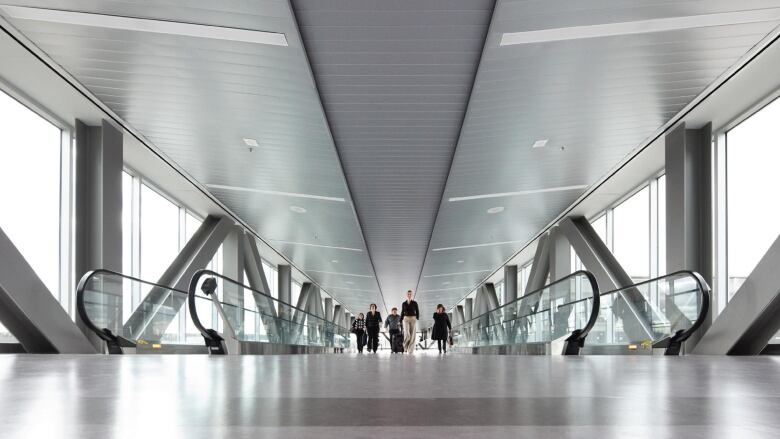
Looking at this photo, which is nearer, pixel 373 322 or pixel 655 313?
pixel 655 313

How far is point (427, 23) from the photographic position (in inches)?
317

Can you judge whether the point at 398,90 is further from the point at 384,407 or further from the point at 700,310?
the point at 384,407

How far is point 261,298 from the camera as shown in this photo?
15.7 m

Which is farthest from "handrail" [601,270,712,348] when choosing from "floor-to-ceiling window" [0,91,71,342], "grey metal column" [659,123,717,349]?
"floor-to-ceiling window" [0,91,71,342]

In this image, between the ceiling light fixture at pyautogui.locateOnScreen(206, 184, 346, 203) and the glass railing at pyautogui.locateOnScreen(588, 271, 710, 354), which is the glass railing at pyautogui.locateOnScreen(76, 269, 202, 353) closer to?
the ceiling light fixture at pyautogui.locateOnScreen(206, 184, 346, 203)

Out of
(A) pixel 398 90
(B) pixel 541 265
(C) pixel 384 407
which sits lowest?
(C) pixel 384 407

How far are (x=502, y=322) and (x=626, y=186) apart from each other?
4491 mm

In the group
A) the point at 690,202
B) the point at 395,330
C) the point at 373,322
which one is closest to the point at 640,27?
the point at 690,202

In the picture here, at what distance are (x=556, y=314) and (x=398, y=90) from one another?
5.05m

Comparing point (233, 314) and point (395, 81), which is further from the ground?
point (395, 81)

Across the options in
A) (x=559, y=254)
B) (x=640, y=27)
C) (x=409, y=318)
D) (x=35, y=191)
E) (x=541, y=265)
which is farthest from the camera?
(x=541, y=265)

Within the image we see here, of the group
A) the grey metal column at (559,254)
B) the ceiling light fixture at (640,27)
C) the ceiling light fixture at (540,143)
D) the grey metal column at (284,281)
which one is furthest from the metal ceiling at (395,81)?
the grey metal column at (284,281)

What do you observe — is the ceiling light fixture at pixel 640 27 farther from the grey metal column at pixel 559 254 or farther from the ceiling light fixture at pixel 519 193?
the grey metal column at pixel 559 254

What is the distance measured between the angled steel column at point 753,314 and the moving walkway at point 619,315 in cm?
69
